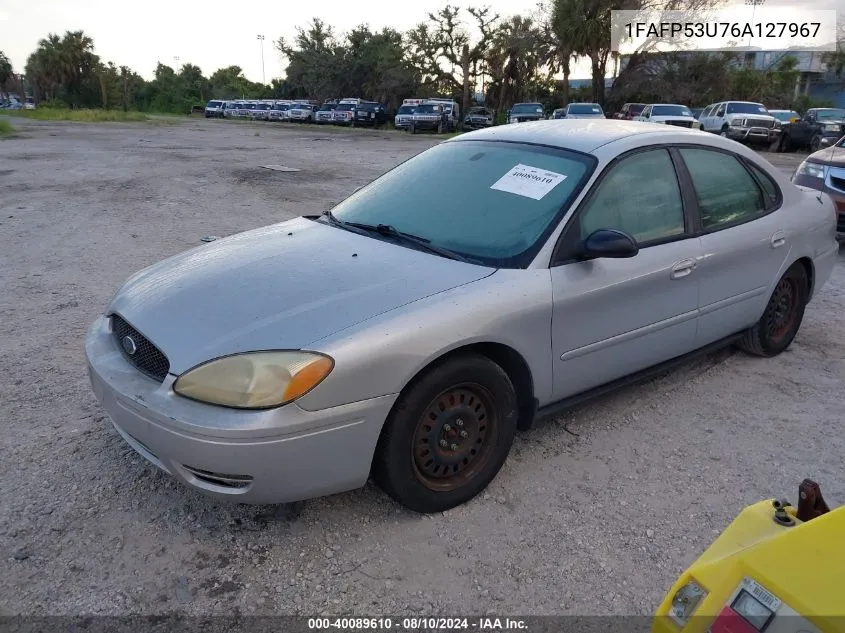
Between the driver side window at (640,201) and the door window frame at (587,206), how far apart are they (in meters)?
0.01

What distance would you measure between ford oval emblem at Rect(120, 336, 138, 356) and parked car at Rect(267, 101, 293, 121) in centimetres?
4896

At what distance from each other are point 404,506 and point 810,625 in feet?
5.66

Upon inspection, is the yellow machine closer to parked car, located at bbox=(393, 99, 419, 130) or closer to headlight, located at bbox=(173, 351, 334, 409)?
headlight, located at bbox=(173, 351, 334, 409)

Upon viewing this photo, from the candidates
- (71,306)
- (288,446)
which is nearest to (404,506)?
(288,446)

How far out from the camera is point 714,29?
37.8 meters

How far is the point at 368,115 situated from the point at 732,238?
39734 mm

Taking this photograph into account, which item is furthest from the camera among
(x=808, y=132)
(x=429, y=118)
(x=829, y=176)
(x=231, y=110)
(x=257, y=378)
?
(x=231, y=110)

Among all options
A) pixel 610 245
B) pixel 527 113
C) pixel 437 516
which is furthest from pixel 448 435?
pixel 527 113

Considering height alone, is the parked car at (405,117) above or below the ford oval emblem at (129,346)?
above

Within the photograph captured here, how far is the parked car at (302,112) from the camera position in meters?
47.4

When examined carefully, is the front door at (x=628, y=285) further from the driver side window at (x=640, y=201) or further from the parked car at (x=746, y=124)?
the parked car at (x=746, y=124)

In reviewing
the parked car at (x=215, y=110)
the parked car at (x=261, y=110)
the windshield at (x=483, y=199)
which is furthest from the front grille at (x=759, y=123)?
the parked car at (x=215, y=110)

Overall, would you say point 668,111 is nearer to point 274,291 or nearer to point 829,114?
point 829,114

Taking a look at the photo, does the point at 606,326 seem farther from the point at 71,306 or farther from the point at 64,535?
the point at 71,306
